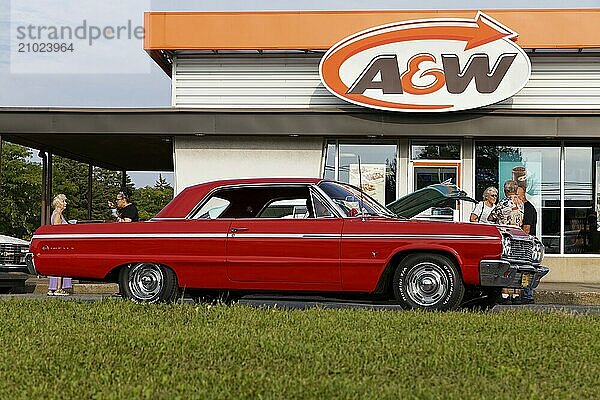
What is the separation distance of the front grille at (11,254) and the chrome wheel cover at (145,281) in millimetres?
6362

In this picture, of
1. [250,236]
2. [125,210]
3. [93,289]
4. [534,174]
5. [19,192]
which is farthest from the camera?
[19,192]

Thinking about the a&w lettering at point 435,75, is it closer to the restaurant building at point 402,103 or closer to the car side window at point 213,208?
the restaurant building at point 402,103

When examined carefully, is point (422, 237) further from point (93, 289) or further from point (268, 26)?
point (268, 26)

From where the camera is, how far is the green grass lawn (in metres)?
5.95

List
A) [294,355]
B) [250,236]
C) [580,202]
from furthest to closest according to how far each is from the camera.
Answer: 1. [580,202]
2. [250,236]
3. [294,355]

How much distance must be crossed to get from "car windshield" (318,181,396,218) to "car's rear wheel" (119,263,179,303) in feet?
6.79

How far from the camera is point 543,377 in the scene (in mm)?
6461

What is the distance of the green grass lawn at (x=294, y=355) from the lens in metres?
5.95

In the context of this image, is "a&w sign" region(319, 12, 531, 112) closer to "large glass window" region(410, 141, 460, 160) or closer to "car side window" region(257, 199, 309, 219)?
"large glass window" region(410, 141, 460, 160)

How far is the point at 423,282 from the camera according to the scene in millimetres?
10602

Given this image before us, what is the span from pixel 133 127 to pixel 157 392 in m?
13.5

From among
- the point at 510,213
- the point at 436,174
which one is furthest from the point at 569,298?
the point at 436,174

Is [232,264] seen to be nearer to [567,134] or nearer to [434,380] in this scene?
[434,380]

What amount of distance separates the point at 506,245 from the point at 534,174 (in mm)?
9516
